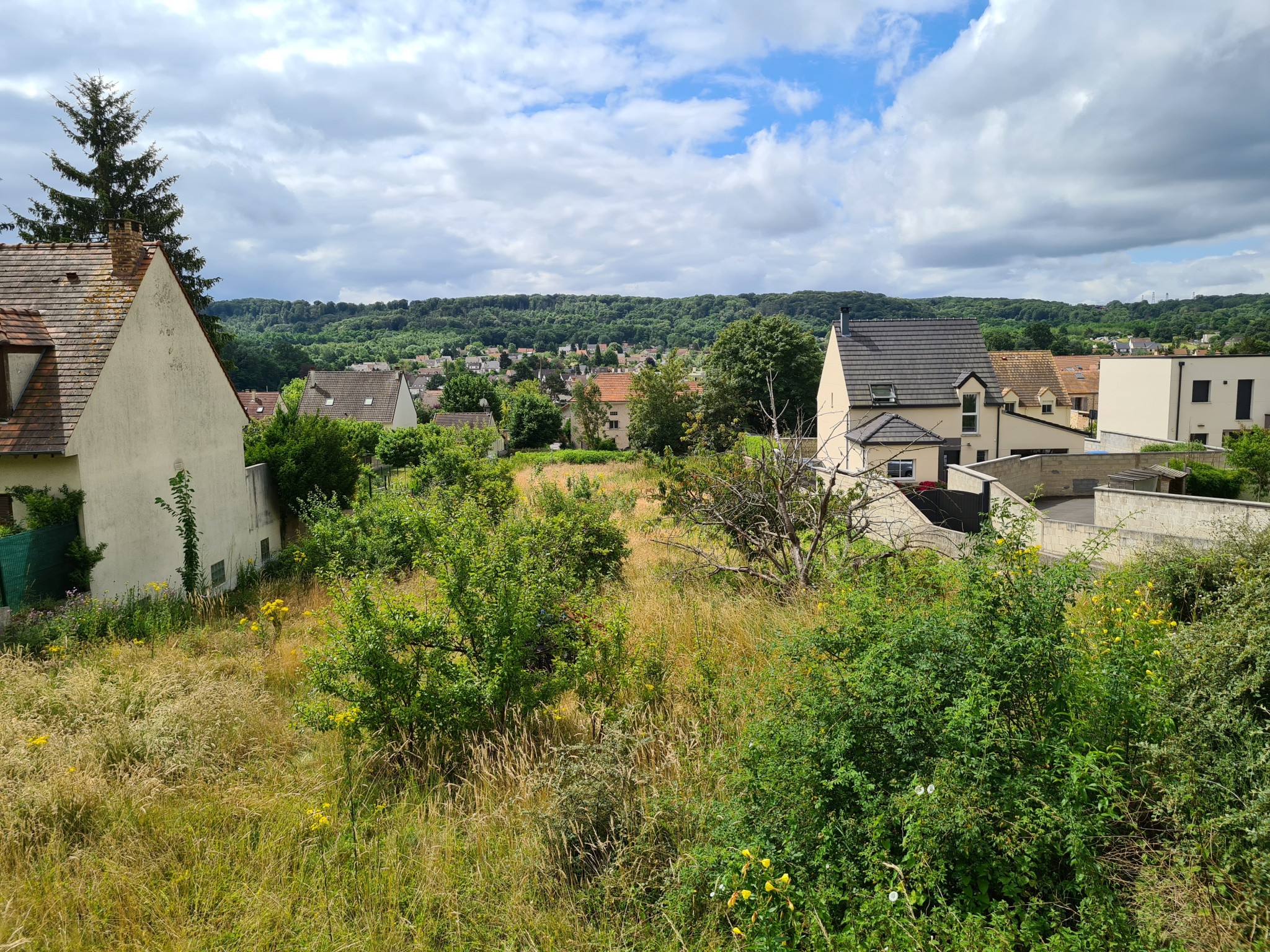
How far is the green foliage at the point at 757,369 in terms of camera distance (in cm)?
4738

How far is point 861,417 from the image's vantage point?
34.3 meters

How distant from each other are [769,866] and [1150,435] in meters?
44.4

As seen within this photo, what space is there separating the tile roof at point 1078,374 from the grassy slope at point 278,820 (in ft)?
209

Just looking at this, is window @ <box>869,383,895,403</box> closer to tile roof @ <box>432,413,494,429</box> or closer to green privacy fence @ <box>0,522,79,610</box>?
green privacy fence @ <box>0,522,79,610</box>

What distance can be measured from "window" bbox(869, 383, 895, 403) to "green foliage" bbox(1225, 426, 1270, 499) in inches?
519

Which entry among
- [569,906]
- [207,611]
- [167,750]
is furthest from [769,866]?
[207,611]

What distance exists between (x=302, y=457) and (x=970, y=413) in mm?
29188

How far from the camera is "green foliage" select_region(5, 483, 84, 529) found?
10906 mm

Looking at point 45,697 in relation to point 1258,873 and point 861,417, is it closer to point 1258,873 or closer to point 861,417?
point 1258,873

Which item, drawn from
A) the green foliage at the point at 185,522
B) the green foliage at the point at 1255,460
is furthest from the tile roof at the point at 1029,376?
the green foliage at the point at 185,522

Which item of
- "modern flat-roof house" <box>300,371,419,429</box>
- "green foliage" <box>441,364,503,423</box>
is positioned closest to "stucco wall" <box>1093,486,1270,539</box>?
"modern flat-roof house" <box>300,371,419,429</box>

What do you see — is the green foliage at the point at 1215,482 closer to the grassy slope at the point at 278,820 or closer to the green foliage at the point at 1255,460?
the green foliage at the point at 1255,460

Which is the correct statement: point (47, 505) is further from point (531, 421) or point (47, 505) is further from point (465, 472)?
point (531, 421)

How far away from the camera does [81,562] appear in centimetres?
1127
